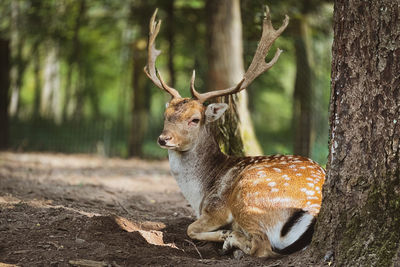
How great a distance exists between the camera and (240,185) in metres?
4.83

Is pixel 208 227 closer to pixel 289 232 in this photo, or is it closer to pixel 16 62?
pixel 289 232

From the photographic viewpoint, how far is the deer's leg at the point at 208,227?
4.89 metres

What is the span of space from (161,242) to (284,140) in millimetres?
10880

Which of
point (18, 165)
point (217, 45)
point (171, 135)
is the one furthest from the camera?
point (18, 165)

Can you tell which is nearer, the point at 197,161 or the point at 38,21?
→ the point at 197,161

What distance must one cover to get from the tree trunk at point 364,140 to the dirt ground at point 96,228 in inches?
23.6

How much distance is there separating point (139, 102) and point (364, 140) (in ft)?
40.6

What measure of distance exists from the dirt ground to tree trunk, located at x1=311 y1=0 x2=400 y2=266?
1.97ft

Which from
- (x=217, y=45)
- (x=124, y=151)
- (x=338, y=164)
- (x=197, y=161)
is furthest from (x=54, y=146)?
(x=338, y=164)

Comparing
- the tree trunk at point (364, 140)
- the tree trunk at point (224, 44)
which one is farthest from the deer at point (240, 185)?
the tree trunk at point (224, 44)

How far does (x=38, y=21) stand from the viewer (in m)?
17.7

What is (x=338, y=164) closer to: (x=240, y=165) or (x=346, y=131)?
(x=346, y=131)

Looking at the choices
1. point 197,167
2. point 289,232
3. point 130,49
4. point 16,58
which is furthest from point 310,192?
point 16,58

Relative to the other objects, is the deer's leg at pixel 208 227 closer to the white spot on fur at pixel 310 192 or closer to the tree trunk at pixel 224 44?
the white spot on fur at pixel 310 192
